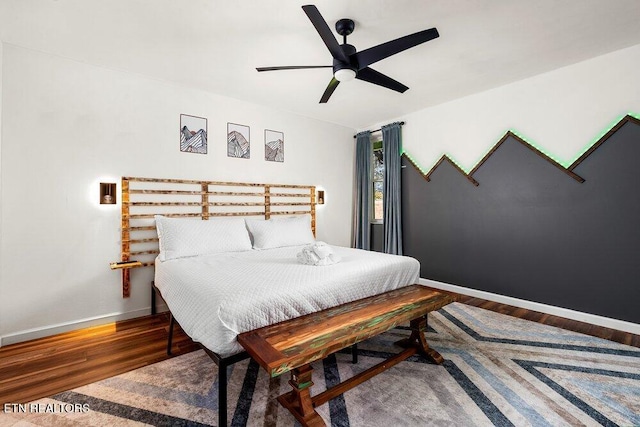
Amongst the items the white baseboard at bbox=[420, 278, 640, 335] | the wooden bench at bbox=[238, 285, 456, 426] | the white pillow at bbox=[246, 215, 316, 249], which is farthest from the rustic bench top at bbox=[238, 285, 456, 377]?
the white baseboard at bbox=[420, 278, 640, 335]

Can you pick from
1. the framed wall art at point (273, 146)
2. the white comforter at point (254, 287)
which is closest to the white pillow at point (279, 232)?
the white comforter at point (254, 287)

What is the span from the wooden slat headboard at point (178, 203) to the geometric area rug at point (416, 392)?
4.63ft

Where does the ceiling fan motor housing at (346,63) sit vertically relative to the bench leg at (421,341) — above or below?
above

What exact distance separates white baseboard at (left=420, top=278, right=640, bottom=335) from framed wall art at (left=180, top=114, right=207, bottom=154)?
3.65m

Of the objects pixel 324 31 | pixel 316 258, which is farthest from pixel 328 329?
pixel 324 31

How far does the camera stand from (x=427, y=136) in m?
4.19

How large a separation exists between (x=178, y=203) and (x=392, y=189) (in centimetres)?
303

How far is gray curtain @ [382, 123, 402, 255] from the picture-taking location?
14.6 feet

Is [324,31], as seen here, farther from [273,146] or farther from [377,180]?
[377,180]

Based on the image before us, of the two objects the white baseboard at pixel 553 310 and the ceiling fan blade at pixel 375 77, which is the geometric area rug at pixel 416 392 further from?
the ceiling fan blade at pixel 375 77

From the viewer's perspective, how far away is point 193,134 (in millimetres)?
3404

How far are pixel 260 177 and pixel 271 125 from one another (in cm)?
76

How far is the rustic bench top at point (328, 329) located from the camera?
4.56 ft

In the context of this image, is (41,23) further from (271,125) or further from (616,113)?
(616,113)
